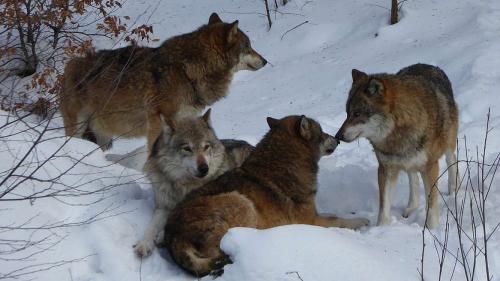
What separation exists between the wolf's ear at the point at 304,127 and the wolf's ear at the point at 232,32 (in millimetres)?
2140

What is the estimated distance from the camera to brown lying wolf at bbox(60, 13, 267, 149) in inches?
309

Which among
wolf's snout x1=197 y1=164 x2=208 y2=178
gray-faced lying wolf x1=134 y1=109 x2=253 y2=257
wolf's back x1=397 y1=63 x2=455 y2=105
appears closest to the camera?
wolf's snout x1=197 y1=164 x2=208 y2=178

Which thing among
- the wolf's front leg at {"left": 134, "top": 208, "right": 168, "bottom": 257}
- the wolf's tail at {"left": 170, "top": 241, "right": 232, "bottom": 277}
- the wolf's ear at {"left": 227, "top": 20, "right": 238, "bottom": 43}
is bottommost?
the wolf's front leg at {"left": 134, "top": 208, "right": 168, "bottom": 257}

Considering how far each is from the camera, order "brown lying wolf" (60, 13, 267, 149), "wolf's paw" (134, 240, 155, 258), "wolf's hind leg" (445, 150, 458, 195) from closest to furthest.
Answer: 1. "wolf's paw" (134, 240, 155, 258)
2. "wolf's hind leg" (445, 150, 458, 195)
3. "brown lying wolf" (60, 13, 267, 149)

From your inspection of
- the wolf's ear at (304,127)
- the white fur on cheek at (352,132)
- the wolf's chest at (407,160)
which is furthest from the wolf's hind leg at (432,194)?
the wolf's ear at (304,127)

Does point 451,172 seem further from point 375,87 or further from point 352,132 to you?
point 375,87

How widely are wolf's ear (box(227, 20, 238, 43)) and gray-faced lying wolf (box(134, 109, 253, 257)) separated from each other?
6.02 ft

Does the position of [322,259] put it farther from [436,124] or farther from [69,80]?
[69,80]

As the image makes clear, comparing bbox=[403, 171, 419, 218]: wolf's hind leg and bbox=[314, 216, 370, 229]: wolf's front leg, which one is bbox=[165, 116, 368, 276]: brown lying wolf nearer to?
bbox=[314, 216, 370, 229]: wolf's front leg

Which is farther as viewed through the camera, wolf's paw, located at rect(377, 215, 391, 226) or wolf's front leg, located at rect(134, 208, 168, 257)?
wolf's paw, located at rect(377, 215, 391, 226)

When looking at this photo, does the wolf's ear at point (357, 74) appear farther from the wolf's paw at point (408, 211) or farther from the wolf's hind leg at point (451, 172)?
the wolf's paw at point (408, 211)

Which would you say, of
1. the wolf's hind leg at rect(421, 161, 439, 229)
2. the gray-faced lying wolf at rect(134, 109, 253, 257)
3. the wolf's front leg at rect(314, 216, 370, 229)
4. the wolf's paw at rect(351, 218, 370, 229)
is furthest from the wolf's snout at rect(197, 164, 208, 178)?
the wolf's hind leg at rect(421, 161, 439, 229)

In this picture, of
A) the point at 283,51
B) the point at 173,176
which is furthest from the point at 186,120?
the point at 283,51

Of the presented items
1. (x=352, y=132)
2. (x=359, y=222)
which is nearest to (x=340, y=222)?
(x=359, y=222)
